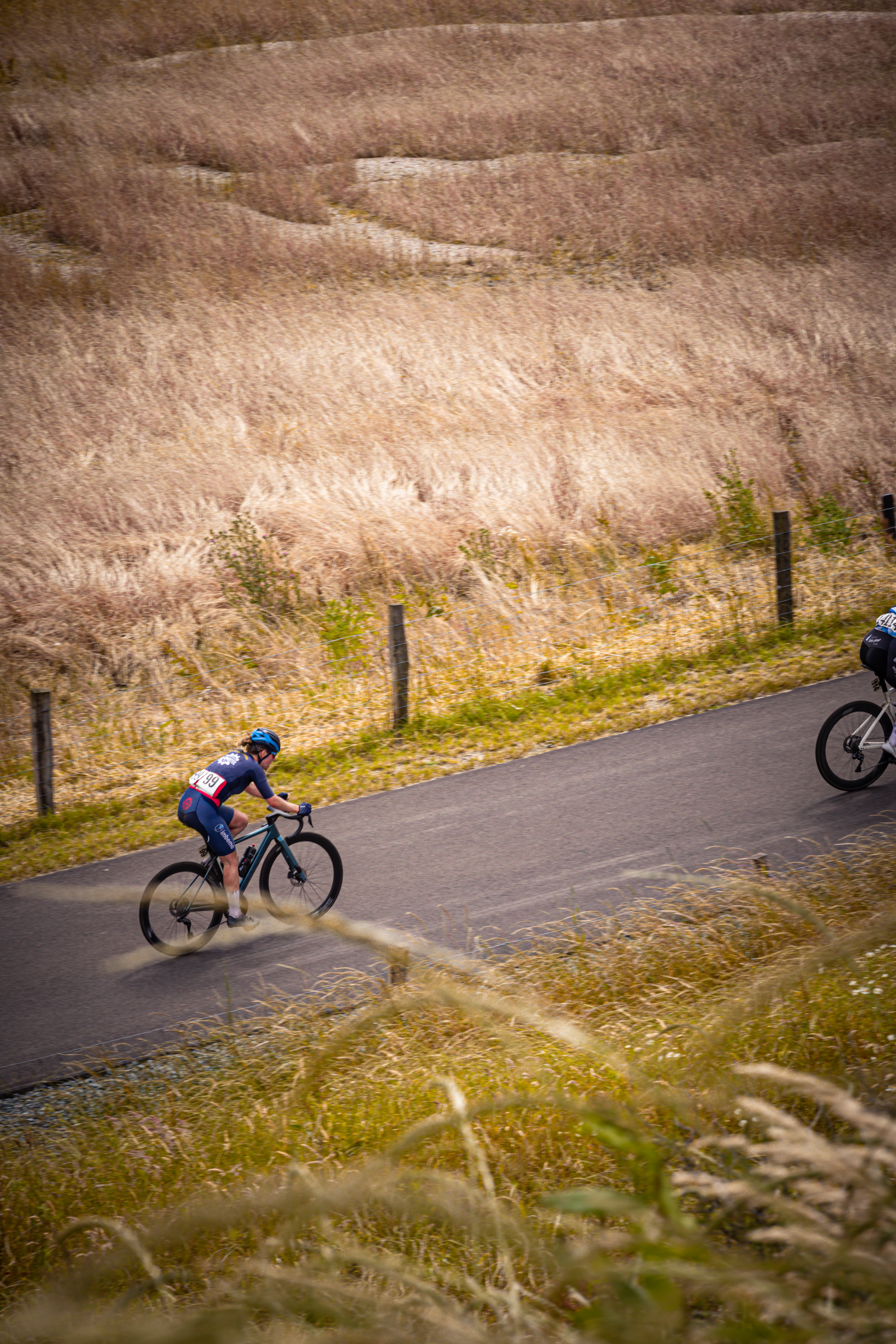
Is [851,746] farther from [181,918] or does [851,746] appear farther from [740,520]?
[740,520]

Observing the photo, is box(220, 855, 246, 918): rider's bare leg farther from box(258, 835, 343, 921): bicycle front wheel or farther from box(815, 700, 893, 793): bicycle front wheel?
box(815, 700, 893, 793): bicycle front wheel

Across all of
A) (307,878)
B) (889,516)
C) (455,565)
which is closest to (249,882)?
(307,878)

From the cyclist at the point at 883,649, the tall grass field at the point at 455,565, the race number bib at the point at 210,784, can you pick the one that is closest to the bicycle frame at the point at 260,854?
the race number bib at the point at 210,784

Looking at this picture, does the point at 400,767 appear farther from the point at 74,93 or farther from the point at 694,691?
the point at 74,93

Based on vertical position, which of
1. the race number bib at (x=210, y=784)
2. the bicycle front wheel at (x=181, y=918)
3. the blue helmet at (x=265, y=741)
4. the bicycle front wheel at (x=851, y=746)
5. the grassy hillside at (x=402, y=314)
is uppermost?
the grassy hillside at (x=402, y=314)

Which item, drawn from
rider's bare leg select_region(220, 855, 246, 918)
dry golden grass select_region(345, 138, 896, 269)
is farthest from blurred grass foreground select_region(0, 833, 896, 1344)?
dry golden grass select_region(345, 138, 896, 269)

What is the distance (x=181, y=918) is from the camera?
729 cm

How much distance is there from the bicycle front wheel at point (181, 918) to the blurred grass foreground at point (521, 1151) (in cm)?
144

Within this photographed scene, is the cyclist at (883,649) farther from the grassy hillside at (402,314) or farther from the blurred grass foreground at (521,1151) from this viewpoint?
the grassy hillside at (402,314)

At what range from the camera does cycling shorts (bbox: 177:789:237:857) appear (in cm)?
746

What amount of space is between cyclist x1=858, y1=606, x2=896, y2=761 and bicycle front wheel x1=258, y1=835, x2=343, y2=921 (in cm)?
506

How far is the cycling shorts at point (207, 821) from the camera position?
7.46m

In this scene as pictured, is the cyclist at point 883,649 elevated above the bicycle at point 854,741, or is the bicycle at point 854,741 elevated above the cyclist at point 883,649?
the cyclist at point 883,649

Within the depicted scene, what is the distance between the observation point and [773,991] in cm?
143
